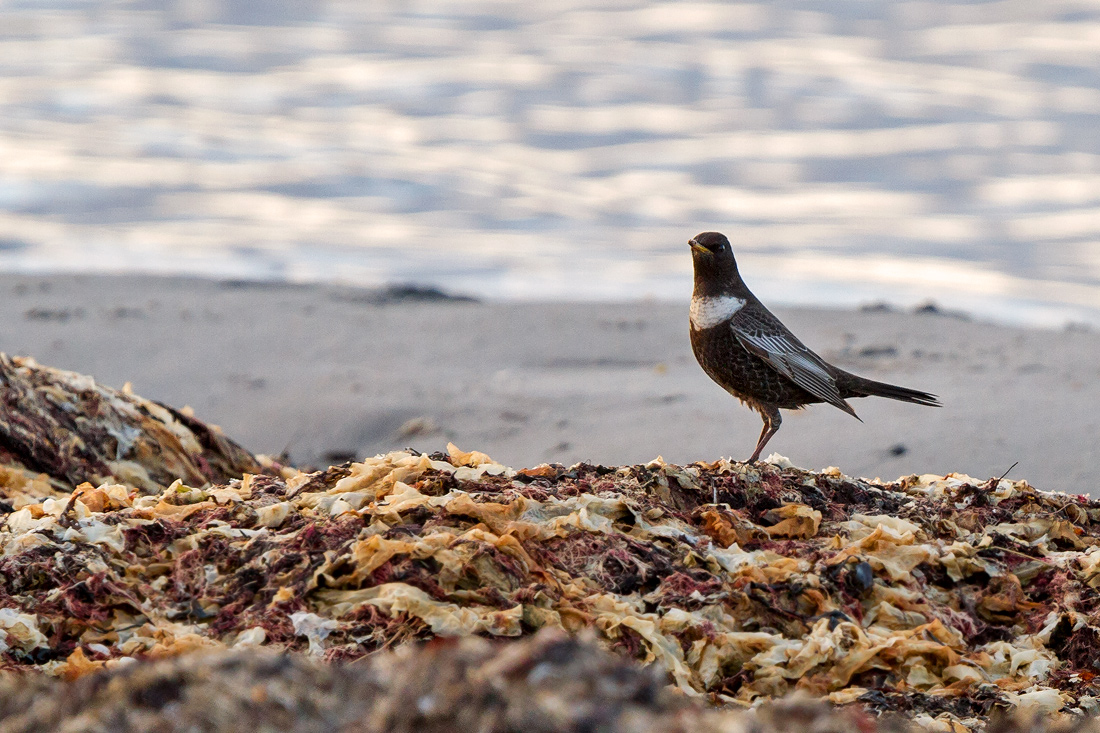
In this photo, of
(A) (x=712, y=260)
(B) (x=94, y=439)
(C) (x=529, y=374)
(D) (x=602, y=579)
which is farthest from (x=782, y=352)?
(C) (x=529, y=374)

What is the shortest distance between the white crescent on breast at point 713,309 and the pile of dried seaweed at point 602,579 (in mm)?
1109

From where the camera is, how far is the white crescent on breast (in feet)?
16.1

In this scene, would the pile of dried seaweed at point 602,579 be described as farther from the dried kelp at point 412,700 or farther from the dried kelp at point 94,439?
the dried kelp at point 94,439

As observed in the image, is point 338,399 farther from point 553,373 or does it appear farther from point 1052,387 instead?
point 1052,387

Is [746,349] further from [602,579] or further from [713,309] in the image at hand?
[602,579]

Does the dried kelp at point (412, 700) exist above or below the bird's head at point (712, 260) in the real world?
above

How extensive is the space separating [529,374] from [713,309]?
3.33 meters

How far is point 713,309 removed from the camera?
496 centimetres

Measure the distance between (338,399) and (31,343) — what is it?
2.55m

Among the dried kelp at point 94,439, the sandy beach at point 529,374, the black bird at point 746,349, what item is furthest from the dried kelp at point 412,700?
the sandy beach at point 529,374

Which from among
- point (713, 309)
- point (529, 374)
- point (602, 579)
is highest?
point (713, 309)

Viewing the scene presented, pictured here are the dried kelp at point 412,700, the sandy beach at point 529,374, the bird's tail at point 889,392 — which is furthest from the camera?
the sandy beach at point 529,374

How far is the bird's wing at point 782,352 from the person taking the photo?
484 cm

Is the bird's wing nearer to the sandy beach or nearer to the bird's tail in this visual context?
the bird's tail
